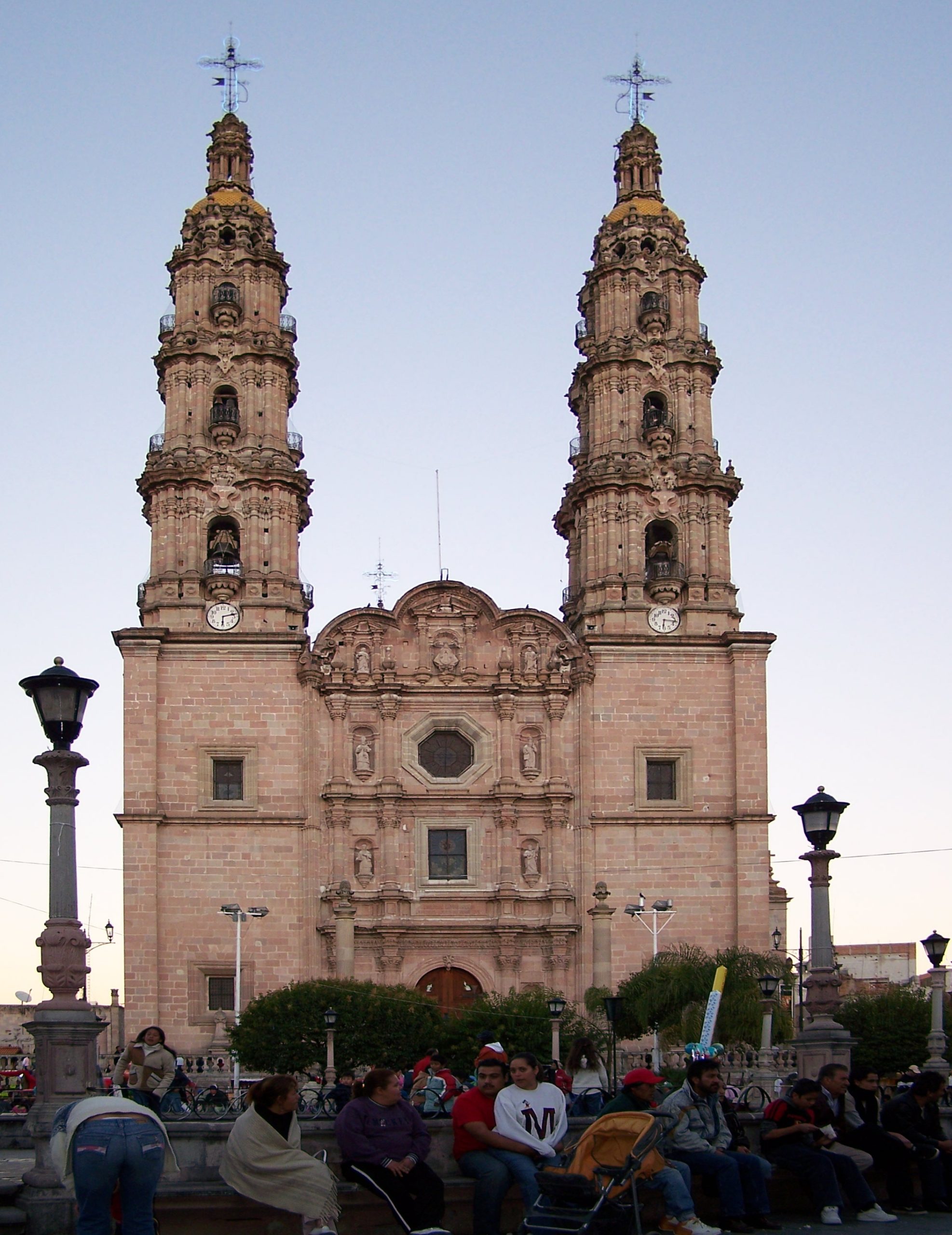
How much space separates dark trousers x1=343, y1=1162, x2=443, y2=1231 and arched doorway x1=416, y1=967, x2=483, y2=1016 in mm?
32802

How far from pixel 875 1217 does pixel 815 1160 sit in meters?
0.65

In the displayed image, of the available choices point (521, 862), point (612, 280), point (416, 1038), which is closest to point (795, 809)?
point (416, 1038)

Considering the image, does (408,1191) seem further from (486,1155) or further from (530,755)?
(530,755)

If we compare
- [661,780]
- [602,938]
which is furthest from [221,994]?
[661,780]

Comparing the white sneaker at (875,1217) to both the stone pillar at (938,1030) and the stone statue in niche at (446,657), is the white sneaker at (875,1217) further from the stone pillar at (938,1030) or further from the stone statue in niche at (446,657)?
the stone statue in niche at (446,657)

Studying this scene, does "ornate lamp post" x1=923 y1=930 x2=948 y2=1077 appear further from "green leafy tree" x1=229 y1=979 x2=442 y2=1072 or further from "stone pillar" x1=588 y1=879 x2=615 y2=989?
"green leafy tree" x1=229 y1=979 x2=442 y2=1072

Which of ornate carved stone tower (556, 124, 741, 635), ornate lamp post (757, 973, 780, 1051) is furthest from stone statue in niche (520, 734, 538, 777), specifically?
ornate lamp post (757, 973, 780, 1051)

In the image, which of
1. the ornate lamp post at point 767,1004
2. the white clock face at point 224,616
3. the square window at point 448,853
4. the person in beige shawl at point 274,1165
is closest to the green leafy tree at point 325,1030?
the square window at point 448,853

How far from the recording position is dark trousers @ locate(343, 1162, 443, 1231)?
10.6 meters

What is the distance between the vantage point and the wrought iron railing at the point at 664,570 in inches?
1815

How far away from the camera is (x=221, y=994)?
4203 centimetres

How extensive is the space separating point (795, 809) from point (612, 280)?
31.2 meters

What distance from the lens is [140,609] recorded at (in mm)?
45125

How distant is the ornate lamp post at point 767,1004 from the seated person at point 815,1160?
20872 millimetres
